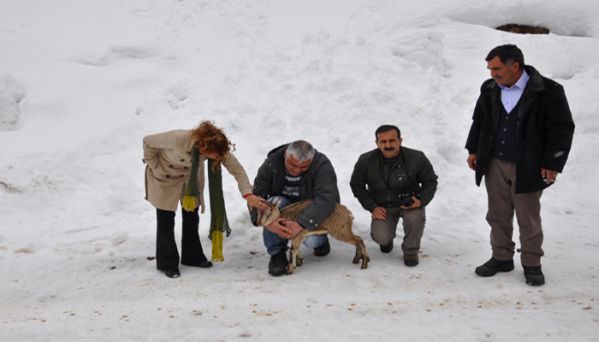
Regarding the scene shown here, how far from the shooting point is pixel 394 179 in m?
5.11

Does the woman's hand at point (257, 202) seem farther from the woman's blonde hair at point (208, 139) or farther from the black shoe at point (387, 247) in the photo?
the black shoe at point (387, 247)

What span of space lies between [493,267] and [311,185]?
1.68 m

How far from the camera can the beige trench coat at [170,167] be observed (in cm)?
479

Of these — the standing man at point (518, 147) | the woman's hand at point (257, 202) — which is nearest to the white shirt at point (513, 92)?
the standing man at point (518, 147)

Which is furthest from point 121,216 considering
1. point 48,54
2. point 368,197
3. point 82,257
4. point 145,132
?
point 48,54

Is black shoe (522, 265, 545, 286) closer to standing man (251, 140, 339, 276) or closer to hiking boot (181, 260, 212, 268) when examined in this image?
standing man (251, 140, 339, 276)

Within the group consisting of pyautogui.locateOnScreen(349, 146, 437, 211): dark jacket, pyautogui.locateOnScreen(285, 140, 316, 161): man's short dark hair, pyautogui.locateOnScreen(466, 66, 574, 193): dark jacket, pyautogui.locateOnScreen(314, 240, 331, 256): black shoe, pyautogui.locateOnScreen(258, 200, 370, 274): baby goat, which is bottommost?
pyautogui.locateOnScreen(314, 240, 331, 256): black shoe

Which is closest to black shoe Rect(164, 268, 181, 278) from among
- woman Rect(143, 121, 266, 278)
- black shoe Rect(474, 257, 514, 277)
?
woman Rect(143, 121, 266, 278)

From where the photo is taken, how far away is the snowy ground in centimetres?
404

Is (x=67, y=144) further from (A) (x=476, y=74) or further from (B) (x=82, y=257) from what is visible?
(A) (x=476, y=74)

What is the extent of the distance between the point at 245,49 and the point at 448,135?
16.2 feet

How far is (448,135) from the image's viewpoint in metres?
7.80

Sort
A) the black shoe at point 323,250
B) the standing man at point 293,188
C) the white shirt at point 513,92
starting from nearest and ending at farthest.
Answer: the white shirt at point 513,92 < the standing man at point 293,188 < the black shoe at point 323,250

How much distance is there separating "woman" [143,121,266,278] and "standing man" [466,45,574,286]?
194cm
